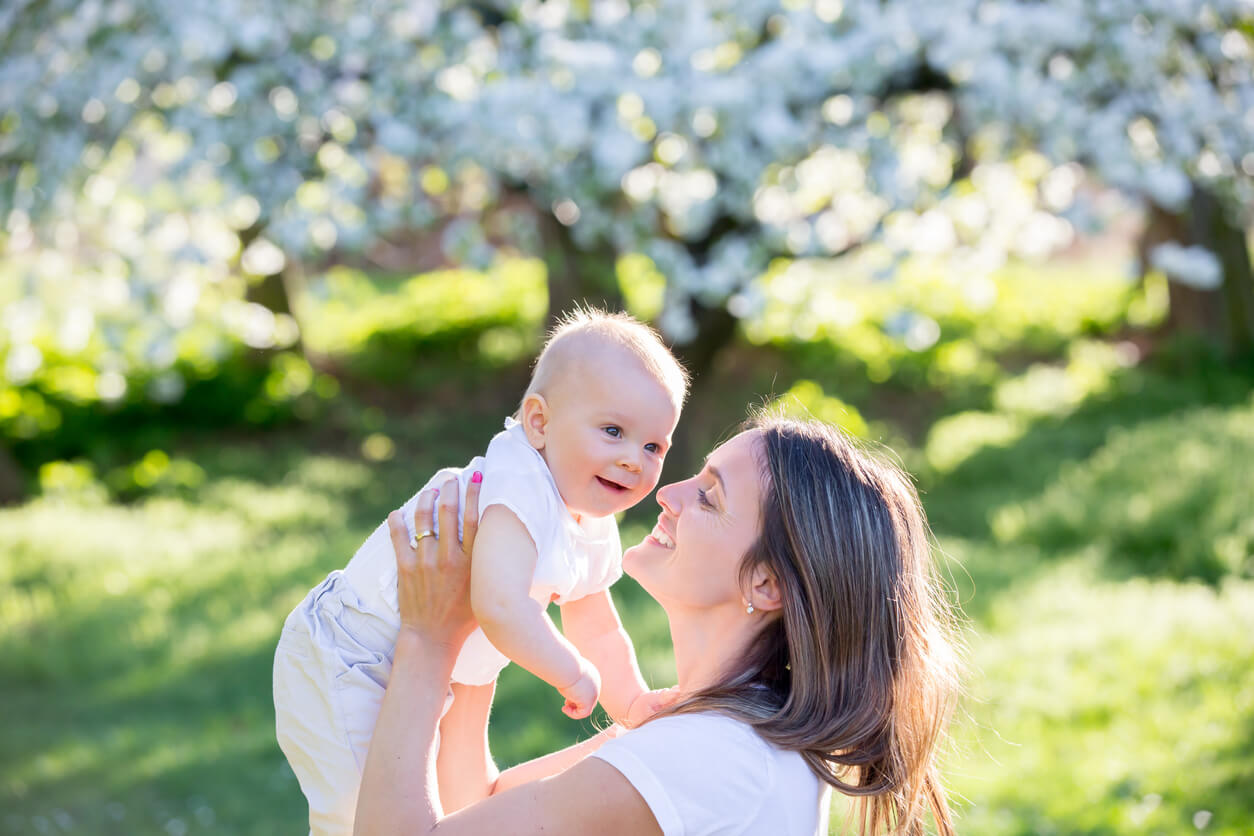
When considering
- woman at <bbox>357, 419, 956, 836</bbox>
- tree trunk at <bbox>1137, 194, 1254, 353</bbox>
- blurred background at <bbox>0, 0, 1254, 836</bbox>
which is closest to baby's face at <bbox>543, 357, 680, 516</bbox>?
woman at <bbox>357, 419, 956, 836</bbox>

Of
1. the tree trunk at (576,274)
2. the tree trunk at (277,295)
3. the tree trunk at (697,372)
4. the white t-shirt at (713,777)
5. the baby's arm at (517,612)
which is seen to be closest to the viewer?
the white t-shirt at (713,777)

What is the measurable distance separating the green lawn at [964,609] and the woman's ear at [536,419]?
4.70ft

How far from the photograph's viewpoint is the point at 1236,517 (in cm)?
727

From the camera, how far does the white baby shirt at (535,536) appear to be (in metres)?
1.91

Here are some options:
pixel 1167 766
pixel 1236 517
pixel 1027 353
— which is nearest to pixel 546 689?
pixel 1167 766

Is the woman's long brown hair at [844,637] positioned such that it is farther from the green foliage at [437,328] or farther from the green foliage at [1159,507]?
the green foliage at [437,328]

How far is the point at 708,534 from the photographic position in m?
1.96

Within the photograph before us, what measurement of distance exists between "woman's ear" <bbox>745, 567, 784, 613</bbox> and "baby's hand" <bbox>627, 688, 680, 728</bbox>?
253 millimetres

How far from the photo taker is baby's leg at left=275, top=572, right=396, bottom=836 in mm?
1951

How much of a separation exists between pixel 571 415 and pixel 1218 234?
11961 mm

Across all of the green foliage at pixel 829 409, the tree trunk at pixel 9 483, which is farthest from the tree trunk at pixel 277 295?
the green foliage at pixel 829 409

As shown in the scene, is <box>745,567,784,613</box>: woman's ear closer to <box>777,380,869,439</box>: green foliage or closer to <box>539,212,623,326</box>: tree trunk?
<box>539,212,623,326</box>: tree trunk

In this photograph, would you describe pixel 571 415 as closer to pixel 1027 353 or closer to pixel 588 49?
pixel 588 49

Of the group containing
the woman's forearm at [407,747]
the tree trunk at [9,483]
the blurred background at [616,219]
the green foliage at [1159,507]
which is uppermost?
the woman's forearm at [407,747]
